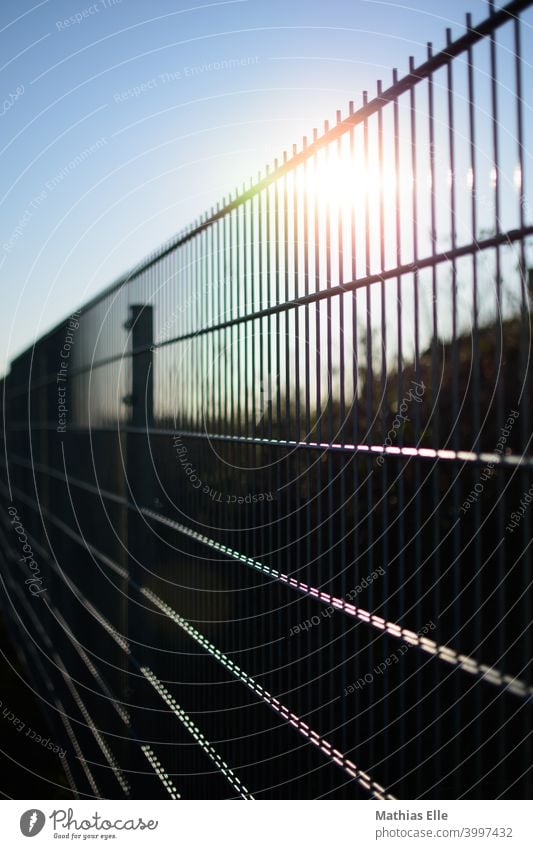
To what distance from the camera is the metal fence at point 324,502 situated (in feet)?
7.38

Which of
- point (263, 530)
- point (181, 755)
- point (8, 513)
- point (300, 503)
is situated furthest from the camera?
point (8, 513)

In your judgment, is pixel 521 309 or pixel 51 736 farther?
pixel 51 736

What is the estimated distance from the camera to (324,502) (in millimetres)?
3158

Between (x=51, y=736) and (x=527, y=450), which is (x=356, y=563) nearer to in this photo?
(x=527, y=450)

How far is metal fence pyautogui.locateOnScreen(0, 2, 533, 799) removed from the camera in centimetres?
225

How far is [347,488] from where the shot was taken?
3.03 meters

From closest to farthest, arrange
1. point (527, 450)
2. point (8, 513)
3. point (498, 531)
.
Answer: point (527, 450), point (498, 531), point (8, 513)

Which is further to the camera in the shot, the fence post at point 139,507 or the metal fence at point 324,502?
the fence post at point 139,507

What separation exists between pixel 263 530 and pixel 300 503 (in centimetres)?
36

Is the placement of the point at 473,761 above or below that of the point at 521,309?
below

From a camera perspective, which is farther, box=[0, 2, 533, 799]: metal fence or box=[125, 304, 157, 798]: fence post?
box=[125, 304, 157, 798]: fence post

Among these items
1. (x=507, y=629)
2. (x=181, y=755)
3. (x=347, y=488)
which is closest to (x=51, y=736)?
(x=181, y=755)

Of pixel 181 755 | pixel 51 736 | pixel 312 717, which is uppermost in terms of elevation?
pixel 312 717

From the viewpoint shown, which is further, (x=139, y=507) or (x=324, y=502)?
(x=139, y=507)
